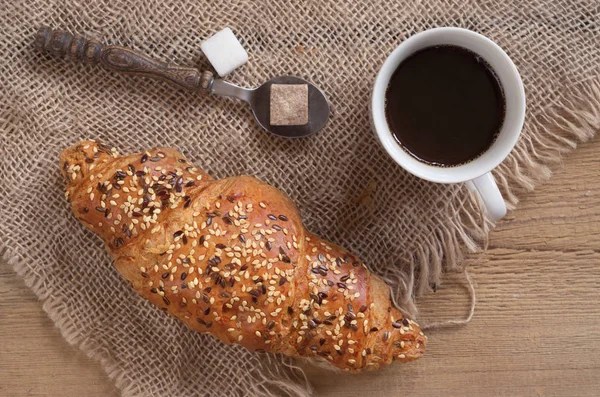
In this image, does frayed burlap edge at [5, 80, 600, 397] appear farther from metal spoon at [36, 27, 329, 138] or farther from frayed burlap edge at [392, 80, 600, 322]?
metal spoon at [36, 27, 329, 138]

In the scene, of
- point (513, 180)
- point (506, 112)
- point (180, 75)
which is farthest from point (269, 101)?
point (513, 180)

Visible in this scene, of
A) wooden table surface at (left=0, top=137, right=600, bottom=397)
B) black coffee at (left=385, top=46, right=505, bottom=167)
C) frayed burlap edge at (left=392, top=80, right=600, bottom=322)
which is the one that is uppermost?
black coffee at (left=385, top=46, right=505, bottom=167)

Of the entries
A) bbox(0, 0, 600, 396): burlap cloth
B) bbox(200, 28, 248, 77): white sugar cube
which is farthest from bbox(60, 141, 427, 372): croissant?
bbox(200, 28, 248, 77): white sugar cube

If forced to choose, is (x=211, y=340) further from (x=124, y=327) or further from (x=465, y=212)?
(x=465, y=212)

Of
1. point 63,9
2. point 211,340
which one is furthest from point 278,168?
point 63,9

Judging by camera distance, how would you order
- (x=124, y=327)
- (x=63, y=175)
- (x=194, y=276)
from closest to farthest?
(x=194, y=276) → (x=63, y=175) → (x=124, y=327)

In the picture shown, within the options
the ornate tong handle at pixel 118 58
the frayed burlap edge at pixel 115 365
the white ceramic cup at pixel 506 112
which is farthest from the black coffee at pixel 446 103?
the frayed burlap edge at pixel 115 365
